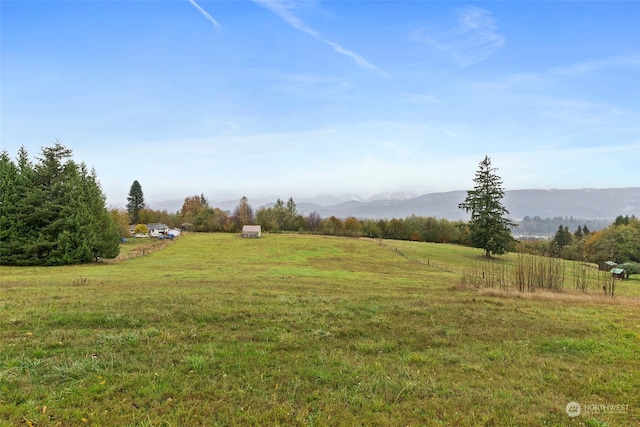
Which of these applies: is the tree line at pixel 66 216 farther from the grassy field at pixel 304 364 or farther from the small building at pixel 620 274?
the grassy field at pixel 304 364

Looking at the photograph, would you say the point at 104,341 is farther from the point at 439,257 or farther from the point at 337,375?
the point at 439,257

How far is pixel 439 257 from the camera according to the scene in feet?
177

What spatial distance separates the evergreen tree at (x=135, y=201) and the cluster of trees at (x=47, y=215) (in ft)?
252

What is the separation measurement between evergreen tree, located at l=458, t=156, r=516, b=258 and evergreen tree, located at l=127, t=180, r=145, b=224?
10083 cm

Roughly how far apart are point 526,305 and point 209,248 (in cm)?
5366

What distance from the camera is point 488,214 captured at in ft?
172

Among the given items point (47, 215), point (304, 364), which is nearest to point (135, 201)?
point (47, 215)

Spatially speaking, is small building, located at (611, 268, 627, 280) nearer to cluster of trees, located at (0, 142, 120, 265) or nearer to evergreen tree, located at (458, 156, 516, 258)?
evergreen tree, located at (458, 156, 516, 258)

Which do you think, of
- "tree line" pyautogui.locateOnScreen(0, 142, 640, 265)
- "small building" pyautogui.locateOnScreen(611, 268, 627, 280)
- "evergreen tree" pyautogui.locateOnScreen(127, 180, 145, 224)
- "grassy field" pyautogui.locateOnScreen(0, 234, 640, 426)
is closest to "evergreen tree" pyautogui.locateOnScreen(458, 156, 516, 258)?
"tree line" pyautogui.locateOnScreen(0, 142, 640, 265)

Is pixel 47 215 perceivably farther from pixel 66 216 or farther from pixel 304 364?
pixel 304 364

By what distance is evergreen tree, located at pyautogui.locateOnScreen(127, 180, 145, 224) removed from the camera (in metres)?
107

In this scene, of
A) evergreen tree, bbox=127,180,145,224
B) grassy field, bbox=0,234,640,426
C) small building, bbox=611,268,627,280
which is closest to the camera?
grassy field, bbox=0,234,640,426

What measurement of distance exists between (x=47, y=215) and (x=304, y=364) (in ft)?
128

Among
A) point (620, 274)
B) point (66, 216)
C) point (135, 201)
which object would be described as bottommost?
point (620, 274)
